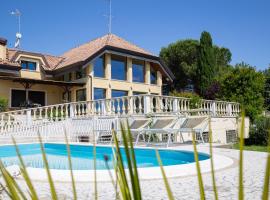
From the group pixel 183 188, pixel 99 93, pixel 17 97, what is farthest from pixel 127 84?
pixel 183 188

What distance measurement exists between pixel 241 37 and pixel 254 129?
6783mm

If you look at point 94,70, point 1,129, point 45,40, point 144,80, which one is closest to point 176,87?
point 144,80

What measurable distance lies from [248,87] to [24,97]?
1651cm

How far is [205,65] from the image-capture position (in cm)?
3788

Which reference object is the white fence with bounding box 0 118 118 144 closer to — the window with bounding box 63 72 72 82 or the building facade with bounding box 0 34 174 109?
the building facade with bounding box 0 34 174 109

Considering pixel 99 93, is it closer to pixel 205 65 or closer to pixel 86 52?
→ pixel 86 52

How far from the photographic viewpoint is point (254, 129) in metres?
15.5

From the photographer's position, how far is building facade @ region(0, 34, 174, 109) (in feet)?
80.2

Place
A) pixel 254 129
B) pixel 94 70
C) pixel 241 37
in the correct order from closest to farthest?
pixel 254 129, pixel 241 37, pixel 94 70

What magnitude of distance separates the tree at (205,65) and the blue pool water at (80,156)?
84.9ft

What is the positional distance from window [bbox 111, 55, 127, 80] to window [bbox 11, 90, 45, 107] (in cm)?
609

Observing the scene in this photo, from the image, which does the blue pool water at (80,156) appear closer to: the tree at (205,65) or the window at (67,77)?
the window at (67,77)

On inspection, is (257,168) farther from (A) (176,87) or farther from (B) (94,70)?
(A) (176,87)

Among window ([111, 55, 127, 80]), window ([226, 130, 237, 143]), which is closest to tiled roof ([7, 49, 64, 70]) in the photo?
window ([111, 55, 127, 80])
